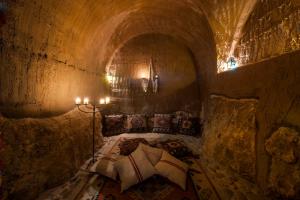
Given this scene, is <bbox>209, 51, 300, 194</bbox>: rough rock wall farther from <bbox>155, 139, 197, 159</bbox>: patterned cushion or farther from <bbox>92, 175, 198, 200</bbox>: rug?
<bbox>155, 139, 197, 159</bbox>: patterned cushion

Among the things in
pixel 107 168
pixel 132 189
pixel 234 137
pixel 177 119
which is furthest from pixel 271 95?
pixel 177 119

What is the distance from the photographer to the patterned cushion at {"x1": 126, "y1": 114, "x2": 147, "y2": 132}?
5.08 metres

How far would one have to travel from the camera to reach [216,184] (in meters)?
2.45

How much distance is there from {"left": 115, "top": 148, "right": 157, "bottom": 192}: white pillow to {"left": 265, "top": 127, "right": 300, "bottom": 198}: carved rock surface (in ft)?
4.83

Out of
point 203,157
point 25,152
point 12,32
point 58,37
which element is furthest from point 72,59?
point 203,157

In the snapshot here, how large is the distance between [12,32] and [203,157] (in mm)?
3483

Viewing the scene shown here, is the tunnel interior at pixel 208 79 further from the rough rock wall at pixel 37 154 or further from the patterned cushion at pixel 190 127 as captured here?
the patterned cushion at pixel 190 127

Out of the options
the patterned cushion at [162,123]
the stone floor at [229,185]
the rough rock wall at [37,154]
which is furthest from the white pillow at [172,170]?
the patterned cushion at [162,123]

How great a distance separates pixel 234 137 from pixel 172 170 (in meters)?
1.04

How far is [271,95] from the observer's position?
75.0 inches

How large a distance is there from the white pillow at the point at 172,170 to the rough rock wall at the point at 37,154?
54.8 inches

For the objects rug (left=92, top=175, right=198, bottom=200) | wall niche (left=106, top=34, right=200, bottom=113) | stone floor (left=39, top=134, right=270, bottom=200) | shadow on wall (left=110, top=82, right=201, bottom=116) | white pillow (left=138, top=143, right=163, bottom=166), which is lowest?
rug (left=92, top=175, right=198, bottom=200)

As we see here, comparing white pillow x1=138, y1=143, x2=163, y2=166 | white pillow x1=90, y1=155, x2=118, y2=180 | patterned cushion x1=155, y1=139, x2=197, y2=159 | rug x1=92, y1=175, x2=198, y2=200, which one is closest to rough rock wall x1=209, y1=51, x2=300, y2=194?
rug x1=92, y1=175, x2=198, y2=200

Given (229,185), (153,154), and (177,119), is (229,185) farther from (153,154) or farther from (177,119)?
(177,119)
